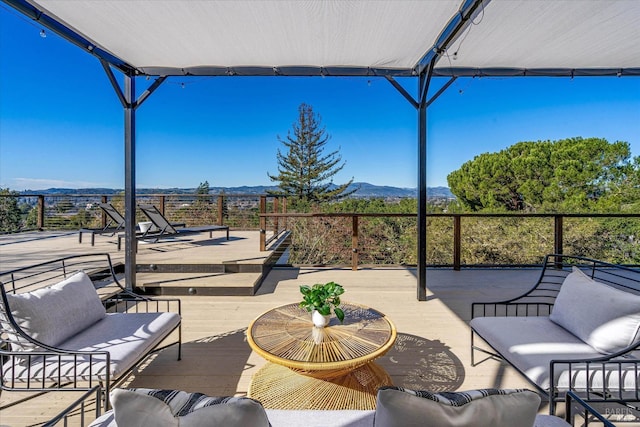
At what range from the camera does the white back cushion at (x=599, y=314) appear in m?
1.87

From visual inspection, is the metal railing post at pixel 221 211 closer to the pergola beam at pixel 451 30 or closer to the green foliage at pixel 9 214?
the green foliage at pixel 9 214

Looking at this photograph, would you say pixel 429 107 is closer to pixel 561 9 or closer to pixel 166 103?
pixel 561 9

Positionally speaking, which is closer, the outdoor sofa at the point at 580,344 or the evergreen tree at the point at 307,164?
the outdoor sofa at the point at 580,344

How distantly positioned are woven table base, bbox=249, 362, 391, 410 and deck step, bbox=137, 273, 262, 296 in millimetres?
2216

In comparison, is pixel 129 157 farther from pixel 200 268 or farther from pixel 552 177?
pixel 552 177

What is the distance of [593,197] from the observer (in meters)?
11.1

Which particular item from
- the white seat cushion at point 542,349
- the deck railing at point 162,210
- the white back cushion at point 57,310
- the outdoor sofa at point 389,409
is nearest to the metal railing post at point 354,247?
the white seat cushion at point 542,349

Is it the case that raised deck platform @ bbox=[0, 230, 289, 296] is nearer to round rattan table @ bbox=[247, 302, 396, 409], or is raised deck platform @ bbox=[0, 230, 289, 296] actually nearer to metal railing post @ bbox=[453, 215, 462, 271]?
round rattan table @ bbox=[247, 302, 396, 409]

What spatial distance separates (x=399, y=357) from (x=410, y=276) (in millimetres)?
2704

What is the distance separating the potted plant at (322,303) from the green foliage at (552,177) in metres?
11.6

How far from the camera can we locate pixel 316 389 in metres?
1.90

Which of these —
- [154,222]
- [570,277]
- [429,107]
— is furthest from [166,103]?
[570,277]

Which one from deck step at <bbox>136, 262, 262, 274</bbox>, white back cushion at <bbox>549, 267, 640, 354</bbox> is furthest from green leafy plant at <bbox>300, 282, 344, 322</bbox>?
deck step at <bbox>136, 262, 262, 274</bbox>

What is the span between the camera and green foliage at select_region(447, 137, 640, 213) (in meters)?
10.9
